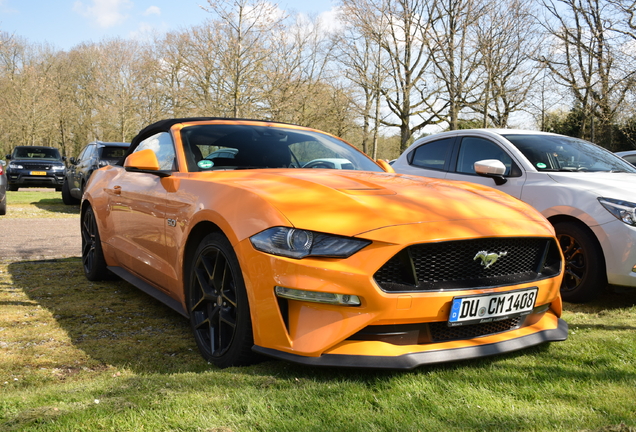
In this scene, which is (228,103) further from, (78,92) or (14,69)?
(14,69)

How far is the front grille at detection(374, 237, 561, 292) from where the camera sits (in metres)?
2.52

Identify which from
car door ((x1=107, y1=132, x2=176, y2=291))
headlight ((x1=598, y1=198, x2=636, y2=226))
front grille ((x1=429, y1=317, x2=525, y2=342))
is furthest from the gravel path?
headlight ((x1=598, y1=198, x2=636, y2=226))

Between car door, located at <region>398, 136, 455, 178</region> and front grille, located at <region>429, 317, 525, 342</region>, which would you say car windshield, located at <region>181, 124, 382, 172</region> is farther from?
car door, located at <region>398, 136, 455, 178</region>

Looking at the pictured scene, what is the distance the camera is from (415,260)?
255cm

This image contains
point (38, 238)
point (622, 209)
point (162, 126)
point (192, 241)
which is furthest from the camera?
point (38, 238)

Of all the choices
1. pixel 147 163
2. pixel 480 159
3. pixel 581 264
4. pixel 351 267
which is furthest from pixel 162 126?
pixel 581 264

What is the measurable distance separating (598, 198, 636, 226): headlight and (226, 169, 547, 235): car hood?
5.50 feet

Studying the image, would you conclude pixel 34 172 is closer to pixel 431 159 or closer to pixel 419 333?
pixel 431 159

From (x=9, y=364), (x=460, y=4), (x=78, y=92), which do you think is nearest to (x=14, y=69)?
(x=78, y=92)

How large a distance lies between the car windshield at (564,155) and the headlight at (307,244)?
11.6 feet

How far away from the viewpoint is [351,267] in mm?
2430

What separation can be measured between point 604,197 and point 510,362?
97.8 inches

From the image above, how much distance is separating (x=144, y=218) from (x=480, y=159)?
367 centimetres

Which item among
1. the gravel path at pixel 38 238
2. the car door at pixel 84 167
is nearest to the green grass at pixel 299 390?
the gravel path at pixel 38 238
